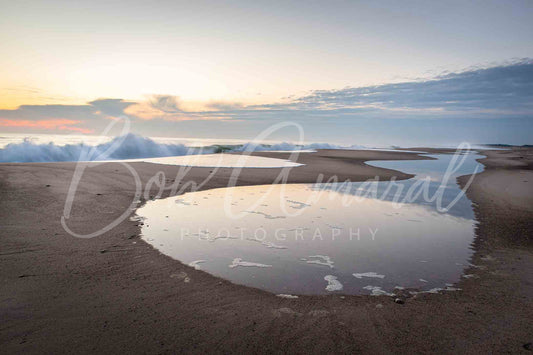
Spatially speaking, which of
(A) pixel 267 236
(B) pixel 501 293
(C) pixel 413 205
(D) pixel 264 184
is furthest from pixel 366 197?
(B) pixel 501 293

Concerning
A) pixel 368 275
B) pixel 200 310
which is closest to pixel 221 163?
pixel 368 275

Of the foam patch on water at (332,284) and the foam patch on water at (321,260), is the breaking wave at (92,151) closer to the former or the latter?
the foam patch on water at (321,260)

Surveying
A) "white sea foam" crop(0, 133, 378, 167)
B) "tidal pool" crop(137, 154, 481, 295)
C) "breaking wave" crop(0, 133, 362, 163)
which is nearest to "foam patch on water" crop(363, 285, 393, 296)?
"tidal pool" crop(137, 154, 481, 295)

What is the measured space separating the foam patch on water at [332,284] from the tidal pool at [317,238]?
17 mm

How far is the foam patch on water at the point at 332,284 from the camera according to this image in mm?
5454

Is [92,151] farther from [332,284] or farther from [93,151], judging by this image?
[332,284]

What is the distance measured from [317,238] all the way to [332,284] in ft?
9.25

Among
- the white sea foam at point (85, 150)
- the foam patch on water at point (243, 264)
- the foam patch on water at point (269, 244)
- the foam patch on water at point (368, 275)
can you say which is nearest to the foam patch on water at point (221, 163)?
the white sea foam at point (85, 150)

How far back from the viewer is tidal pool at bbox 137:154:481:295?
233 inches

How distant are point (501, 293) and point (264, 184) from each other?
13.4m

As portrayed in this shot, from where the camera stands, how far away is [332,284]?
5629 mm

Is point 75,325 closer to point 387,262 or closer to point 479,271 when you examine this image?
point 387,262

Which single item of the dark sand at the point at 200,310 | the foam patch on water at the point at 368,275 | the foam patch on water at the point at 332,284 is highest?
the dark sand at the point at 200,310

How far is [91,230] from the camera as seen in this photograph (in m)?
8.24
